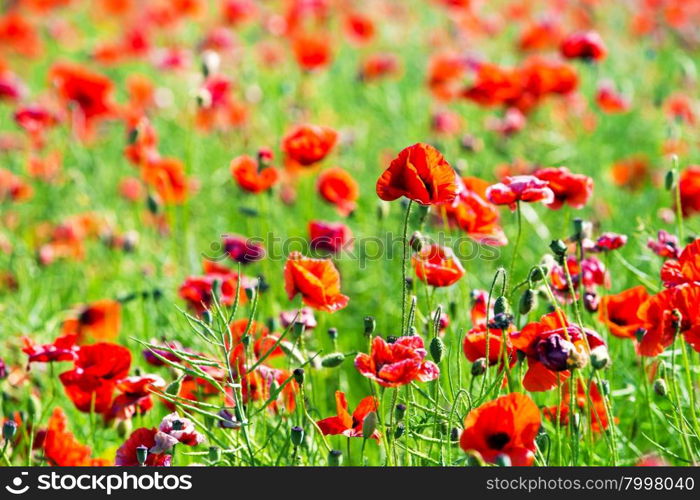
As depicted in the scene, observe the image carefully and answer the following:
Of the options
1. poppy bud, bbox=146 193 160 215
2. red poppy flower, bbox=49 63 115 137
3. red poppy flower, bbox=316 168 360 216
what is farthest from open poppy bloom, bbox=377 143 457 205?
red poppy flower, bbox=49 63 115 137

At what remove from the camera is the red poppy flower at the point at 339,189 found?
8.94ft

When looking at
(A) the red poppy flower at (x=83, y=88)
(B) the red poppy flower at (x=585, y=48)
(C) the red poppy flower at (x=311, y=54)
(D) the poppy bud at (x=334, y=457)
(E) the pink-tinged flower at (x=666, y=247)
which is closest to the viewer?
(D) the poppy bud at (x=334, y=457)

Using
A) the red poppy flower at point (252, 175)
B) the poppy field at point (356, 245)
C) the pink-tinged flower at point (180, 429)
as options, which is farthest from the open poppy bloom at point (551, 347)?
the red poppy flower at point (252, 175)

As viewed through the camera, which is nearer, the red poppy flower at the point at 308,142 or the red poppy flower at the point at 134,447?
the red poppy flower at the point at 134,447

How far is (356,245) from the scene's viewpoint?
10.7ft

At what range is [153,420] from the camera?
2.18 meters

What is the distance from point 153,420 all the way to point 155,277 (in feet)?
→ 2.69

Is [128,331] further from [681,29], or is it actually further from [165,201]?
[681,29]

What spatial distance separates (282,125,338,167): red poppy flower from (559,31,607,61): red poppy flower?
1.01m

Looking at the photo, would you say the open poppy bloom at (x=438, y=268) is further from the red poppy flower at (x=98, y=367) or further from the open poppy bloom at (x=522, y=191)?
the red poppy flower at (x=98, y=367)

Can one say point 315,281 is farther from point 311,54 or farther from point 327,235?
point 311,54

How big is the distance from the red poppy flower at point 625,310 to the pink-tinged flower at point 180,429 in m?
0.81

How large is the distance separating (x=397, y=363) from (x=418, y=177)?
1.18ft
